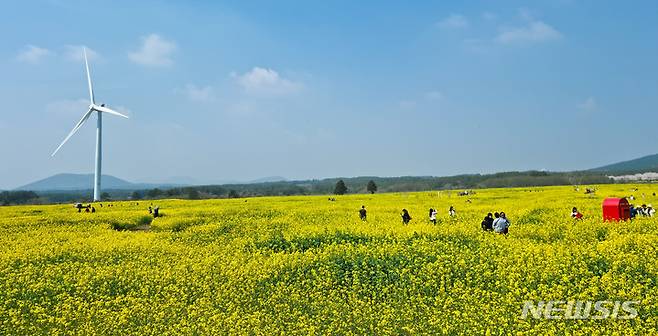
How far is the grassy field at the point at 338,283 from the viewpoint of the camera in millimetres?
11242

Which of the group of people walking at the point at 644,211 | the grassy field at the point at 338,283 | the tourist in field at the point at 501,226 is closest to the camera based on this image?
the grassy field at the point at 338,283

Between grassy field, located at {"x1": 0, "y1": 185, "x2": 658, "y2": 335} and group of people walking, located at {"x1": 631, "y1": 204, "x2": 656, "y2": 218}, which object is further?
group of people walking, located at {"x1": 631, "y1": 204, "x2": 656, "y2": 218}

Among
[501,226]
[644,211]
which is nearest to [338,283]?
[501,226]

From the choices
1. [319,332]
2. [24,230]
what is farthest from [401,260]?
[24,230]

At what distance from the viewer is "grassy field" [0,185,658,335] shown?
1124 cm

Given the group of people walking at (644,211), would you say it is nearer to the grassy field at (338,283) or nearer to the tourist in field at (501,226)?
the grassy field at (338,283)

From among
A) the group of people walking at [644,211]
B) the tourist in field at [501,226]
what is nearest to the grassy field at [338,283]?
the tourist in field at [501,226]

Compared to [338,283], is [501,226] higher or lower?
higher

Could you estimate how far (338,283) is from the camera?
50.5 feet

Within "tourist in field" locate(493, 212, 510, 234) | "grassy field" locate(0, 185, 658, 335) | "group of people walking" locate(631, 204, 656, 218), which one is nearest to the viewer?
"grassy field" locate(0, 185, 658, 335)

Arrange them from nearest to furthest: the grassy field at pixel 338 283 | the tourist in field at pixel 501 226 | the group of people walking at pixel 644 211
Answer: the grassy field at pixel 338 283, the tourist in field at pixel 501 226, the group of people walking at pixel 644 211

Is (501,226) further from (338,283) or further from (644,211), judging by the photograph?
(644,211)

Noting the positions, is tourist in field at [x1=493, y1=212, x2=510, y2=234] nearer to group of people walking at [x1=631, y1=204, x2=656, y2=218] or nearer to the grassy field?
the grassy field

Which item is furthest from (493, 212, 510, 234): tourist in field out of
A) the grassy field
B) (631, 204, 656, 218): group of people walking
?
(631, 204, 656, 218): group of people walking
